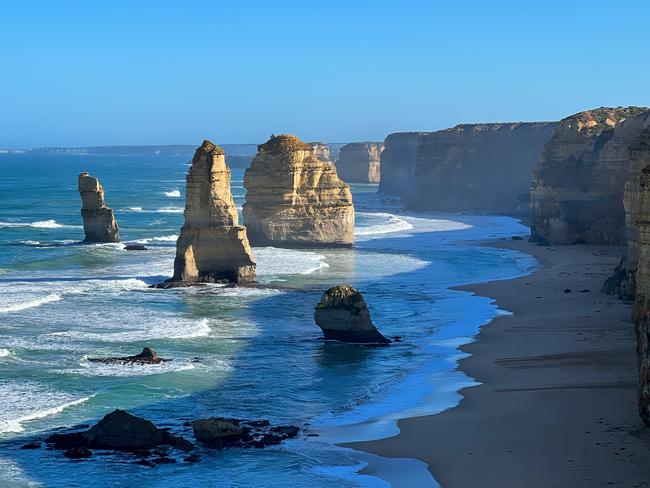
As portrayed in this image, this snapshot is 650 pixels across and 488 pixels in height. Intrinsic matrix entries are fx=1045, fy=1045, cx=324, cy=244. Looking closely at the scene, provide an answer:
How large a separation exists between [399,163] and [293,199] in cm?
8553

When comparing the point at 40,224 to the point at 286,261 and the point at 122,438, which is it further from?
the point at 122,438

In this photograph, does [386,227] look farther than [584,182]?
Yes

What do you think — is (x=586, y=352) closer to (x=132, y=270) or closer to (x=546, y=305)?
(x=546, y=305)

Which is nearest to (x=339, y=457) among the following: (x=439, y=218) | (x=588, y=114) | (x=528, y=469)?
(x=528, y=469)

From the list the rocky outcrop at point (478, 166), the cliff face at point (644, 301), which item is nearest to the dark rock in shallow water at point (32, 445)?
the cliff face at point (644, 301)

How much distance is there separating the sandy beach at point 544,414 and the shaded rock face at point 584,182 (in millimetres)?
21859

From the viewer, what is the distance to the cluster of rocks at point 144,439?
72.9 ft

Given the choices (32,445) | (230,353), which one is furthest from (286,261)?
(32,445)

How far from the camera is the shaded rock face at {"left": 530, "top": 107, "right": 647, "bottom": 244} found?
6031 centimetres

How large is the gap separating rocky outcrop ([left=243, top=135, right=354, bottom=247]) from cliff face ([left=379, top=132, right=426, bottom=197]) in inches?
2994

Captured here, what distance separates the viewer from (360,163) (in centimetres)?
18375

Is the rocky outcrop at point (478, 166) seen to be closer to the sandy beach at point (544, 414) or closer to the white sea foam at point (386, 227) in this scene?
the white sea foam at point (386, 227)

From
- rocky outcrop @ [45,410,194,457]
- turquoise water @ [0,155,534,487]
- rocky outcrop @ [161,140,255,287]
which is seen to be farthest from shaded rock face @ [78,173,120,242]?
rocky outcrop @ [45,410,194,457]

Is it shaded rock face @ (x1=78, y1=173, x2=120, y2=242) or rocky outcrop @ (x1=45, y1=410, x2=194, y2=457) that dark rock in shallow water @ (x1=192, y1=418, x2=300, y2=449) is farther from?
shaded rock face @ (x1=78, y1=173, x2=120, y2=242)
